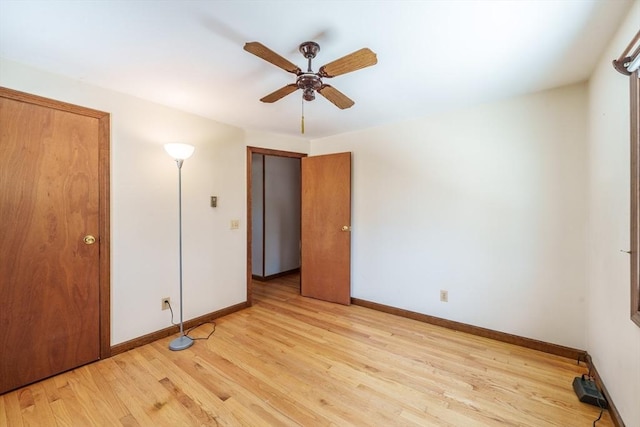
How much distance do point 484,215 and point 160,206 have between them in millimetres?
3075

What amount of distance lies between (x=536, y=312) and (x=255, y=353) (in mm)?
2462

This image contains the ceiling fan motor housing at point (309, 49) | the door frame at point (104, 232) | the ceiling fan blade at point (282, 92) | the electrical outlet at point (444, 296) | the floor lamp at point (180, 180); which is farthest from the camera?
the electrical outlet at point (444, 296)

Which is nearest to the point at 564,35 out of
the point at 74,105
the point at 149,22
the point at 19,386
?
the point at 149,22

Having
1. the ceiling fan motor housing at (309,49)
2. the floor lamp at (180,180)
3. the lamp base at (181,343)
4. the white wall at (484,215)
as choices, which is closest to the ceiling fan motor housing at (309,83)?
the ceiling fan motor housing at (309,49)

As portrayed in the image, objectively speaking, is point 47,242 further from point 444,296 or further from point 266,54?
point 444,296

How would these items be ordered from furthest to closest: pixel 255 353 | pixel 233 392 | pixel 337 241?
pixel 337 241, pixel 255 353, pixel 233 392

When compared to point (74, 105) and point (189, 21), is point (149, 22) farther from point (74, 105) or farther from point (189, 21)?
point (74, 105)

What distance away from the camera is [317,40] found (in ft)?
5.22

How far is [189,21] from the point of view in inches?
56.2

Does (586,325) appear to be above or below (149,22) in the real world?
below

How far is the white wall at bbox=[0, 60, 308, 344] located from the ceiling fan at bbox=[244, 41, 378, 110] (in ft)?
4.34

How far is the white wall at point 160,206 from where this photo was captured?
229cm

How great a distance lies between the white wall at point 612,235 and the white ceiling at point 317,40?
0.83 ft

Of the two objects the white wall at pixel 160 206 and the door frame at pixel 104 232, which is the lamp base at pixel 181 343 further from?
the door frame at pixel 104 232
